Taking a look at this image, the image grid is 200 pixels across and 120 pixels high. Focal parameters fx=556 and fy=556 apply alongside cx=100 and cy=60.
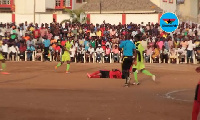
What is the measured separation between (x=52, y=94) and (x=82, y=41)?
1908 centimetres

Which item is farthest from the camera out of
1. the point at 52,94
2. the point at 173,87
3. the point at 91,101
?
the point at 173,87

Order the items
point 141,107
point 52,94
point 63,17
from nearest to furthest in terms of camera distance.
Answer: point 141,107 → point 52,94 → point 63,17

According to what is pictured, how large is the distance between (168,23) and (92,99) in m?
27.4

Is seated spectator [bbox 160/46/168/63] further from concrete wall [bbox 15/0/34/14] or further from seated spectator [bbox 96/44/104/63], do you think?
Result: concrete wall [bbox 15/0/34/14]

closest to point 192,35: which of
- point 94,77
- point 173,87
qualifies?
point 94,77

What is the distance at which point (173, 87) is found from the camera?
59.6 ft

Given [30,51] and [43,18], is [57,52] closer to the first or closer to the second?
[30,51]

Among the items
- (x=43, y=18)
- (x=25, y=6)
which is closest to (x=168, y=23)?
(x=43, y=18)

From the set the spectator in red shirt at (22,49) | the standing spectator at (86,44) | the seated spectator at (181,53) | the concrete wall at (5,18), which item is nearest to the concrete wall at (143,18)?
the concrete wall at (5,18)

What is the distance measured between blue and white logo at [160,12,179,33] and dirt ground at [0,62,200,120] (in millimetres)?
17041

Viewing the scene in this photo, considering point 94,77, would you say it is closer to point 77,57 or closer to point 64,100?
point 64,100

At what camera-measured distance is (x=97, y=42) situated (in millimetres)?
33812

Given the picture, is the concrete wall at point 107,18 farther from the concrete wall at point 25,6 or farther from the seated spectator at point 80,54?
the concrete wall at point 25,6

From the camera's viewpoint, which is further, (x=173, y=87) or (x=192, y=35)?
(x=192, y=35)
